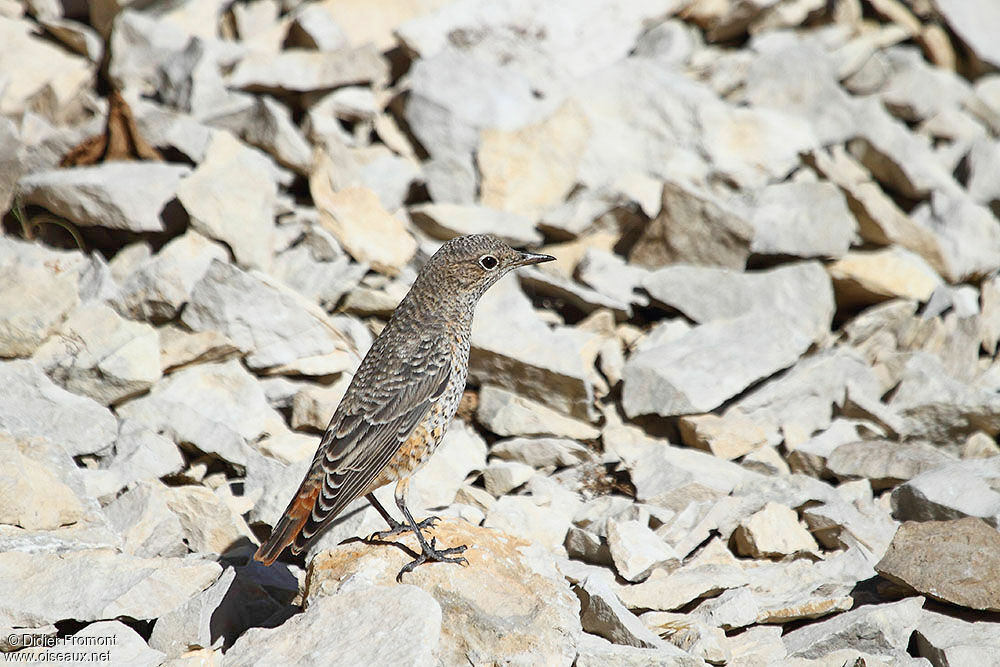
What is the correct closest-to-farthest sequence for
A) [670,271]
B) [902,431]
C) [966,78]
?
1. [902,431]
2. [670,271]
3. [966,78]

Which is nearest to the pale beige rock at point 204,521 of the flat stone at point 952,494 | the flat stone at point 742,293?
the flat stone at point 952,494

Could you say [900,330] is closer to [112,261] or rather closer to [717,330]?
[717,330]

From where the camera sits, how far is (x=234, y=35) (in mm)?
10891

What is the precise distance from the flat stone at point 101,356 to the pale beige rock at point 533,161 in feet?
11.9

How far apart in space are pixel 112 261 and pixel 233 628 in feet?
12.9

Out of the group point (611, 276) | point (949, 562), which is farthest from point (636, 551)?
point (611, 276)

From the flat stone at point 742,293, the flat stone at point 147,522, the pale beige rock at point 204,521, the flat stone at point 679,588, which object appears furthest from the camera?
the flat stone at point 742,293

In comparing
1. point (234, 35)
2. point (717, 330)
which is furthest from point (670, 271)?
point (234, 35)

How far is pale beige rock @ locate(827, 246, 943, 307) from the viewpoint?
9070mm

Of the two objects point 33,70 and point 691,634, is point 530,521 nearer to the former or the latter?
point 691,634

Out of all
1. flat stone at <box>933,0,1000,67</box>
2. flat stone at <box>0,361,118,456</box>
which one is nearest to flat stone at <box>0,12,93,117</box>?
flat stone at <box>0,361,118,456</box>

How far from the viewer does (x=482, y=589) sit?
520cm

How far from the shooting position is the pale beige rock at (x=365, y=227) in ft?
28.2

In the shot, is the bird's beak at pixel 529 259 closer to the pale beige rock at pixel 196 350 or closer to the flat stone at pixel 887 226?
the pale beige rock at pixel 196 350
